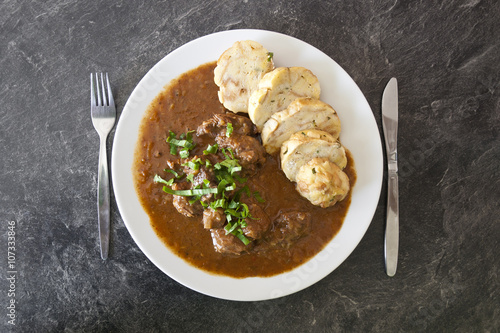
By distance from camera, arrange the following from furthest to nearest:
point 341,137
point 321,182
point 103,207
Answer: point 103,207 < point 341,137 < point 321,182

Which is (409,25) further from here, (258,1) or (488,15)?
(258,1)

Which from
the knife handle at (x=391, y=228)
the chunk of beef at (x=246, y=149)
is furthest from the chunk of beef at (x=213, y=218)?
the knife handle at (x=391, y=228)

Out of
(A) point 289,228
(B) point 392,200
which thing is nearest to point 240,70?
(A) point 289,228

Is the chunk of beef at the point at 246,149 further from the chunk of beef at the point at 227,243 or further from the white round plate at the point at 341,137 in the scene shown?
the white round plate at the point at 341,137

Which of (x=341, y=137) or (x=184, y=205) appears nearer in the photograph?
(x=184, y=205)

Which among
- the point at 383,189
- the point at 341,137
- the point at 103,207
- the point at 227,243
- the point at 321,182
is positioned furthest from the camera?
the point at 383,189

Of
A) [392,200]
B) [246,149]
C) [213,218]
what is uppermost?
[246,149]

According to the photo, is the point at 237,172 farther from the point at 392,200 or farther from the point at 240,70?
the point at 392,200

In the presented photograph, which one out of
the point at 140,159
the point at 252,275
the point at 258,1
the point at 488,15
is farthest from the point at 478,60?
the point at 140,159
